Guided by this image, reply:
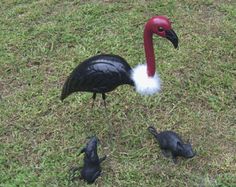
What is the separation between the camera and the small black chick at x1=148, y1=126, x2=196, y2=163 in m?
3.36

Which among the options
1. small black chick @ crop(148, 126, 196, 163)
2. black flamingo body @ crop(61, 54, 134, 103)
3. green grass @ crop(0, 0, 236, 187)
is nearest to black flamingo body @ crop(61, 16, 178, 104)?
black flamingo body @ crop(61, 54, 134, 103)

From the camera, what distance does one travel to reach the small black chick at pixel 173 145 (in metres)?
3.36

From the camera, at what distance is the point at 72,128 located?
3.79 metres

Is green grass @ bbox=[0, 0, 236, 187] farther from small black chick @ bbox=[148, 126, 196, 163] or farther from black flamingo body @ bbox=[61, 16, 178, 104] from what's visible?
black flamingo body @ bbox=[61, 16, 178, 104]

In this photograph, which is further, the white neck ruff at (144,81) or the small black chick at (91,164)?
the white neck ruff at (144,81)

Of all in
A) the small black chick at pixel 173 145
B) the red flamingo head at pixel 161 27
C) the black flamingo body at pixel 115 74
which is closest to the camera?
the red flamingo head at pixel 161 27

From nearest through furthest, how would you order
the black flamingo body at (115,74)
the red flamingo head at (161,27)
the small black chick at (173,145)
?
1. the red flamingo head at (161,27)
2. the black flamingo body at (115,74)
3. the small black chick at (173,145)

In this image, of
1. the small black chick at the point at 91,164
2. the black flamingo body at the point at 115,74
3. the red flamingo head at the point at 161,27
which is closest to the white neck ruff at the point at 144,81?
the black flamingo body at the point at 115,74

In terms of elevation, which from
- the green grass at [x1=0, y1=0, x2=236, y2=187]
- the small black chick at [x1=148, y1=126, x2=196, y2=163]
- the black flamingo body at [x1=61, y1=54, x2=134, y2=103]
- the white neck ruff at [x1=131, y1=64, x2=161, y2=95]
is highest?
the black flamingo body at [x1=61, y1=54, x2=134, y2=103]

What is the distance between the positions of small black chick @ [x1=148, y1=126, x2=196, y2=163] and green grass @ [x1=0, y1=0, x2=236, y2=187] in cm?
9

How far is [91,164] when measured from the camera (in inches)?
127

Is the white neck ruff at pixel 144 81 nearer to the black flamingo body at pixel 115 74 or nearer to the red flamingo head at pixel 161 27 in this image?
the black flamingo body at pixel 115 74

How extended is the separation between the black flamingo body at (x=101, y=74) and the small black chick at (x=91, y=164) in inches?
15.2

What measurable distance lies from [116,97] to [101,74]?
0.90 meters
